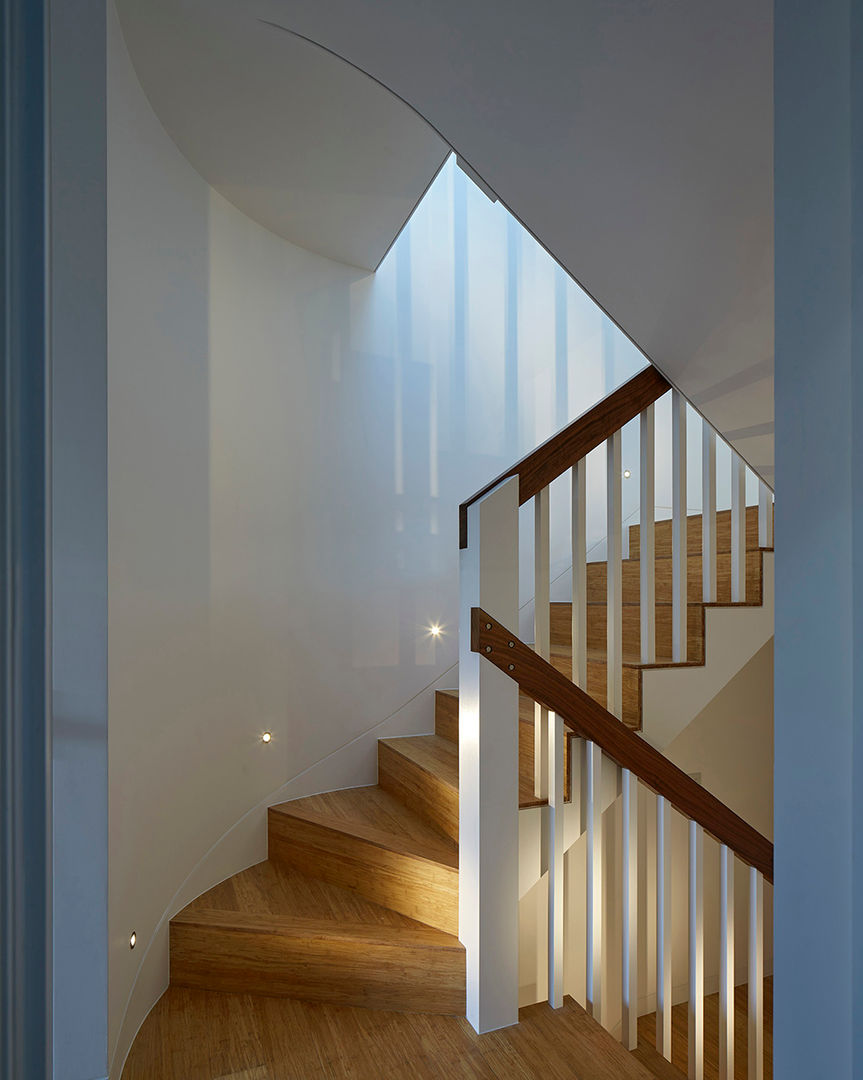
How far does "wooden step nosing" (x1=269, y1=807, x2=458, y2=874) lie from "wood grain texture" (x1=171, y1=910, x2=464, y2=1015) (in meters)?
0.17

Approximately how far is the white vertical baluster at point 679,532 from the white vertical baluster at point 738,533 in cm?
20

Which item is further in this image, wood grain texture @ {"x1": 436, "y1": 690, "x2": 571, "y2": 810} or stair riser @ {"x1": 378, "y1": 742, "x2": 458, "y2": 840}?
stair riser @ {"x1": 378, "y1": 742, "x2": 458, "y2": 840}

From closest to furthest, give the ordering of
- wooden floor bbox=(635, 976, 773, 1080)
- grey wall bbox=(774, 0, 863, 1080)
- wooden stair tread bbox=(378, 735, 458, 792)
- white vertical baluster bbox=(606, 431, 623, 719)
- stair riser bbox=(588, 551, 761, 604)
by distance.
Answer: grey wall bbox=(774, 0, 863, 1080) < white vertical baluster bbox=(606, 431, 623, 719) < stair riser bbox=(588, 551, 761, 604) < wooden stair tread bbox=(378, 735, 458, 792) < wooden floor bbox=(635, 976, 773, 1080)

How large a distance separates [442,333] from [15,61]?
269 centimetres

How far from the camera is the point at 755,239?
130 centimetres

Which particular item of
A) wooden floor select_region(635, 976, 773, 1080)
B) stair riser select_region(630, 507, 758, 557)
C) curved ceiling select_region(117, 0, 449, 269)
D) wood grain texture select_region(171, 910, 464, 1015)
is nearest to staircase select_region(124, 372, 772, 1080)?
wood grain texture select_region(171, 910, 464, 1015)

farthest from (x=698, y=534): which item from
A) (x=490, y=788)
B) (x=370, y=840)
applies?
(x=370, y=840)

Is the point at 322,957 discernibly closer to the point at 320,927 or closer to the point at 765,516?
the point at 320,927

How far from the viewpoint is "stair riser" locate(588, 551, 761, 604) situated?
2.09 metres

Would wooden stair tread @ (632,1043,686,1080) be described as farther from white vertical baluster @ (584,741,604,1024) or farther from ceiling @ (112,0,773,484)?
ceiling @ (112,0,773,484)

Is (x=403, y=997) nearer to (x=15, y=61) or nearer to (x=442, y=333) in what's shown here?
(x=15, y=61)

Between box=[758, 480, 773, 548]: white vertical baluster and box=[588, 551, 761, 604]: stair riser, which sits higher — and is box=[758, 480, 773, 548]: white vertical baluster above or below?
above

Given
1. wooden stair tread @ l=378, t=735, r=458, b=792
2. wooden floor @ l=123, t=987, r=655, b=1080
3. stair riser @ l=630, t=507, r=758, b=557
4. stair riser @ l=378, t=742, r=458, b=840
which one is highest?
stair riser @ l=630, t=507, r=758, b=557

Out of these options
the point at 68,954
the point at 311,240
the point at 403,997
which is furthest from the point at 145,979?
the point at 311,240
